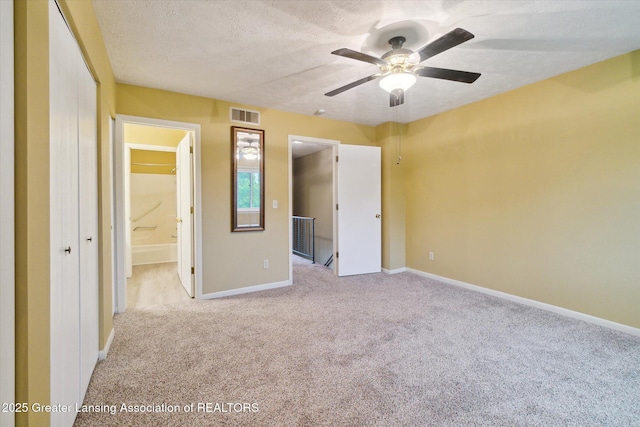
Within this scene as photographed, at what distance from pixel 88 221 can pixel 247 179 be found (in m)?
2.07

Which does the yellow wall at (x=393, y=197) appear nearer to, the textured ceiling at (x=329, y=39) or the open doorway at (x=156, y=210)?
the textured ceiling at (x=329, y=39)

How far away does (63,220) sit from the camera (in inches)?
51.3

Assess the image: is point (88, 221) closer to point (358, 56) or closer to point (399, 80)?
point (358, 56)

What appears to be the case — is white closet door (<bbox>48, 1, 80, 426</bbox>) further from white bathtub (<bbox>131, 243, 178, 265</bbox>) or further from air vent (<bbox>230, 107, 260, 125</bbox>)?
white bathtub (<bbox>131, 243, 178, 265</bbox>)

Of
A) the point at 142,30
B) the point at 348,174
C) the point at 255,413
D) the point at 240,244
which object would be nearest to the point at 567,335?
the point at 255,413

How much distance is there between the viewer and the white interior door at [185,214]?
355 centimetres

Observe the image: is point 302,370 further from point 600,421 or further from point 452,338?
point 600,421

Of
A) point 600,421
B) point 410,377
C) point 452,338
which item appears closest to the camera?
point 600,421

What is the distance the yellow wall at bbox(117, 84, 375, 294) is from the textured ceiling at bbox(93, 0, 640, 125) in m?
0.22

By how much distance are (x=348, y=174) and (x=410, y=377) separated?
3.13 m

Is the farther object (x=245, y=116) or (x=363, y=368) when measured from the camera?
(x=245, y=116)

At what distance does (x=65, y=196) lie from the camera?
134 centimetres

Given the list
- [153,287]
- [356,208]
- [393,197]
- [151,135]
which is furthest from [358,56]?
[151,135]

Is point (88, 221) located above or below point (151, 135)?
below
